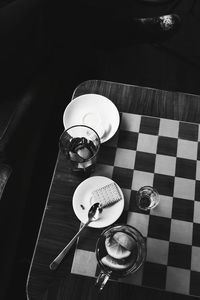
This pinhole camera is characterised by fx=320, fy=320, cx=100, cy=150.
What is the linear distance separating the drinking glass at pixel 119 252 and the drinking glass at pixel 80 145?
9.7 inches

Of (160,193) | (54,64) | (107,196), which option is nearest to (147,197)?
(160,193)

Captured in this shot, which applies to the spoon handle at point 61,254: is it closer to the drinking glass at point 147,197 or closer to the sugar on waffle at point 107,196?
the sugar on waffle at point 107,196

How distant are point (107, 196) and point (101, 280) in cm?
26

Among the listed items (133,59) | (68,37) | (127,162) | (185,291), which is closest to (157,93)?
(127,162)

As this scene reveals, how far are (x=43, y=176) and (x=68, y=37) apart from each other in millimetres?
793

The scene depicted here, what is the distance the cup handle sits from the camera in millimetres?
976

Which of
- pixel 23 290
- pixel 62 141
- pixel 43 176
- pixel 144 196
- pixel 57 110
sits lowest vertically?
pixel 23 290

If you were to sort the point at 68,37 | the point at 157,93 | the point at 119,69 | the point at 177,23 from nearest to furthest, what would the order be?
1. the point at 157,93
2. the point at 68,37
3. the point at 177,23
4. the point at 119,69

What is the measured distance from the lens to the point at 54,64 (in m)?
1.52

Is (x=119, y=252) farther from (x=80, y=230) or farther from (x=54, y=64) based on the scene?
(x=54, y=64)

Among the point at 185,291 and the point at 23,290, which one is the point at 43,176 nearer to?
the point at 23,290

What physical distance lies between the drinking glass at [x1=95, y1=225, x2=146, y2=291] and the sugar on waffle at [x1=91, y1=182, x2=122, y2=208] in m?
0.10

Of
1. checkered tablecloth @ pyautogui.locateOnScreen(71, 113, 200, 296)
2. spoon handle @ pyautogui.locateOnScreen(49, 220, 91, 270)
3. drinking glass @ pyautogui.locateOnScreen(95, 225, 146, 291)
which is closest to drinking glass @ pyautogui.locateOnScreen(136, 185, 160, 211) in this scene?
checkered tablecloth @ pyautogui.locateOnScreen(71, 113, 200, 296)

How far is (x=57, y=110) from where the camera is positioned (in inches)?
79.9
